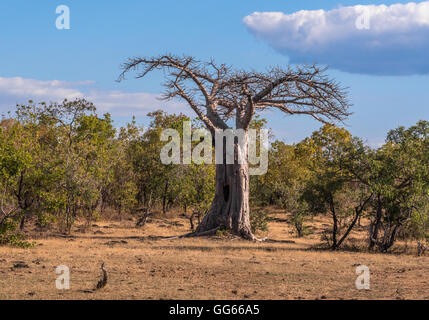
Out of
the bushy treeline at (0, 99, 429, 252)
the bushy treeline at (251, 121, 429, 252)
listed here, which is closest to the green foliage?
the bushy treeline at (0, 99, 429, 252)

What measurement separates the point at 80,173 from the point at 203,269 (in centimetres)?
952

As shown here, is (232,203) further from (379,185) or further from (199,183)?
(379,185)

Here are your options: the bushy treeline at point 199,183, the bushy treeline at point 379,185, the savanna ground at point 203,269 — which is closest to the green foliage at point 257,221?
the bushy treeline at point 199,183

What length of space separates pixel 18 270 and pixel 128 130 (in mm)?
22516

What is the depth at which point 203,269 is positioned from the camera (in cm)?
1238

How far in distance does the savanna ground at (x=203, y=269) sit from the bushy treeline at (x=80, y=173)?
5.00 ft

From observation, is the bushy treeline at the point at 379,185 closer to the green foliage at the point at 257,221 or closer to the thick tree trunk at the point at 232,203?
the thick tree trunk at the point at 232,203

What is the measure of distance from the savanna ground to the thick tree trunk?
0.79 meters

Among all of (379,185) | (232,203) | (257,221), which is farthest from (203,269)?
(257,221)

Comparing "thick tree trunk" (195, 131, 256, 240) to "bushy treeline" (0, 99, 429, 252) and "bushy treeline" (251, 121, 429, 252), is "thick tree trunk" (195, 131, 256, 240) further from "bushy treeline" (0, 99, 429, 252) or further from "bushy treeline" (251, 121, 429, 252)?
"bushy treeline" (251, 121, 429, 252)

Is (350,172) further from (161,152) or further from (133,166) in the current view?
(133,166)

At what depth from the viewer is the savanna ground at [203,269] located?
9500 mm

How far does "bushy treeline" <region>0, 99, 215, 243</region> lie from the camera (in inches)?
666
